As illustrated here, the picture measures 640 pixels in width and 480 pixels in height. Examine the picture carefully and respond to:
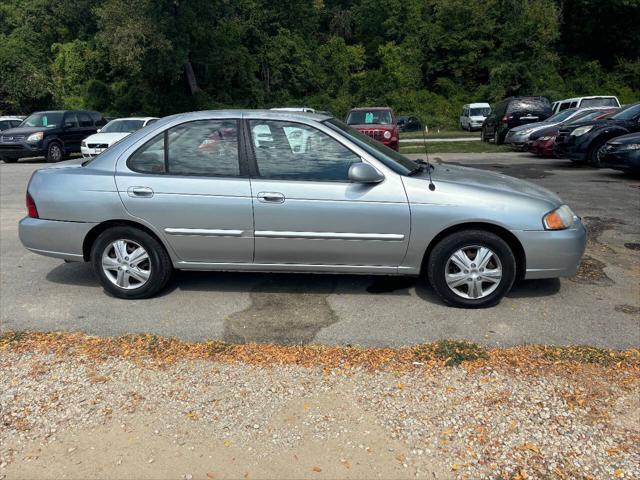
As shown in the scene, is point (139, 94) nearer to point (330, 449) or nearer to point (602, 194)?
point (602, 194)

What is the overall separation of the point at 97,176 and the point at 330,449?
3.30m

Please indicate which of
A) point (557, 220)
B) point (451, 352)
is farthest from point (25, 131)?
point (451, 352)

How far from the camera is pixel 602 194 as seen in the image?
9758mm

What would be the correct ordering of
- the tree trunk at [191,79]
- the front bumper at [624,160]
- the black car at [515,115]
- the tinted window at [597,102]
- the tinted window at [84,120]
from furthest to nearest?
1. the tree trunk at [191,79]
2. the tinted window at [597,102]
3. the black car at [515,115]
4. the tinted window at [84,120]
5. the front bumper at [624,160]

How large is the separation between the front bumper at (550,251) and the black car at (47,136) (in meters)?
17.7

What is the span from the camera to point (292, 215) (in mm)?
4711

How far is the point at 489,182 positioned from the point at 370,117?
11.9 meters

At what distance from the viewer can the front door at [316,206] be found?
15.2 feet

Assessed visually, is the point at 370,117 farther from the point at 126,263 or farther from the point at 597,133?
the point at 126,263

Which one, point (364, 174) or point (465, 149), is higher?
point (364, 174)

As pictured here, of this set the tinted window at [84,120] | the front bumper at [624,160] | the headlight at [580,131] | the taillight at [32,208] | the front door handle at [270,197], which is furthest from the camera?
the tinted window at [84,120]

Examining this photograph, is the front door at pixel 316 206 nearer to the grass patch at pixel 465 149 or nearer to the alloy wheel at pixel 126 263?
the alloy wheel at pixel 126 263

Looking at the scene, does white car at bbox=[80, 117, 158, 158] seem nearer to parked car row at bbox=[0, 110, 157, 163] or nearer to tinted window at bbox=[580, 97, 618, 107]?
parked car row at bbox=[0, 110, 157, 163]

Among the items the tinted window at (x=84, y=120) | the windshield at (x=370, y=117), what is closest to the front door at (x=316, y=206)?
the windshield at (x=370, y=117)
